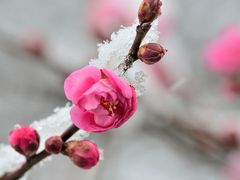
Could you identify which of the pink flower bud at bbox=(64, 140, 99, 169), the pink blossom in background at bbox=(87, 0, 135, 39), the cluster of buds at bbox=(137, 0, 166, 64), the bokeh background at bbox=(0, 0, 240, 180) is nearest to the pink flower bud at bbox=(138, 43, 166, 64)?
the cluster of buds at bbox=(137, 0, 166, 64)

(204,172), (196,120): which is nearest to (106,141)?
(204,172)

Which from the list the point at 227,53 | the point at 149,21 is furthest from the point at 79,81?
the point at 227,53

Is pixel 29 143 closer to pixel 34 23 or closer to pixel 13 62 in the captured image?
pixel 13 62

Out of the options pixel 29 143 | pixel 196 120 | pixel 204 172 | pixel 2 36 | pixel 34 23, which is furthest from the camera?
pixel 34 23

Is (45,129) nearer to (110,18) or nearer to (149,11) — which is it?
(149,11)

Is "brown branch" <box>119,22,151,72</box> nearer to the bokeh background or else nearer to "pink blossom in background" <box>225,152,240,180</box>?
the bokeh background
